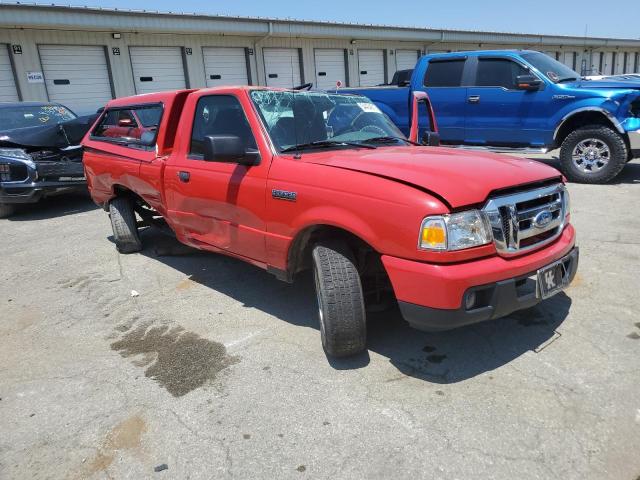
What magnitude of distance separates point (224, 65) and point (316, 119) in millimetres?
15920

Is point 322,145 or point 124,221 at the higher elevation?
point 322,145

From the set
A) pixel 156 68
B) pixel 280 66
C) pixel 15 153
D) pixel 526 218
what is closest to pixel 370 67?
pixel 280 66

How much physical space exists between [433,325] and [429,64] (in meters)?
7.81

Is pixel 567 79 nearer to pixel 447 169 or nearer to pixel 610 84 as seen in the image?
pixel 610 84

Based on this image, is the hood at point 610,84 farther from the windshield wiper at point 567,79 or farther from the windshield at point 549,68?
the windshield at point 549,68

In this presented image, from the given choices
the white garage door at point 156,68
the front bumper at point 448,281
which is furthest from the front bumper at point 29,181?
the white garage door at point 156,68

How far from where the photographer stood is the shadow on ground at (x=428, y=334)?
10.1 ft

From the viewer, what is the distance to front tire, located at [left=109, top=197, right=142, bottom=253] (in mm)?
5551

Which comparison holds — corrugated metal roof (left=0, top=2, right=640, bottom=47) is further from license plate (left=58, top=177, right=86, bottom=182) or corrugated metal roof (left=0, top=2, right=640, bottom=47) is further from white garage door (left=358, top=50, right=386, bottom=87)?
license plate (left=58, top=177, right=86, bottom=182)

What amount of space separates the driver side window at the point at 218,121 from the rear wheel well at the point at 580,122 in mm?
6132

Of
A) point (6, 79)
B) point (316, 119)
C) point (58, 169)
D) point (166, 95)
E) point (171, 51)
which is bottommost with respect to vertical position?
point (58, 169)

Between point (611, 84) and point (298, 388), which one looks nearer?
point (298, 388)

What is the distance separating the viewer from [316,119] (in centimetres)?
385

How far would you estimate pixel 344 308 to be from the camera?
2957 mm
